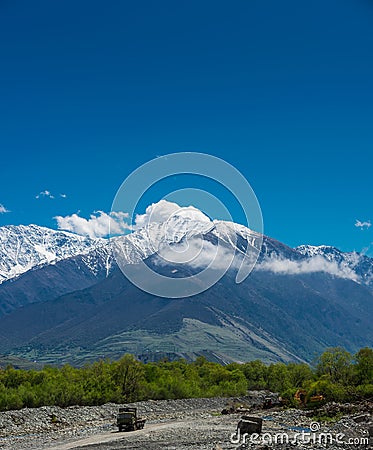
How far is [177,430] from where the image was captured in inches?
1645

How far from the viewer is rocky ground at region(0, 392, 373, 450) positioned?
30500 mm

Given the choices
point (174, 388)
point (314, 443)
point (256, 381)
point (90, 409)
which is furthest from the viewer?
point (256, 381)

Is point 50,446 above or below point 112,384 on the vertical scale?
below

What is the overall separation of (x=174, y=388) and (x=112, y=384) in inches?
483

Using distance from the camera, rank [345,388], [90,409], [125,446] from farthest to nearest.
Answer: [345,388] < [90,409] < [125,446]

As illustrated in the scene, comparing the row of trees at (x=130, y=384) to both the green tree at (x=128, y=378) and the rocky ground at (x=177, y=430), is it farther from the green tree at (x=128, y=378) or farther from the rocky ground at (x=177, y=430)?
the rocky ground at (x=177, y=430)

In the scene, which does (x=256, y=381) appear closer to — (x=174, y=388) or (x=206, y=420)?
(x=174, y=388)

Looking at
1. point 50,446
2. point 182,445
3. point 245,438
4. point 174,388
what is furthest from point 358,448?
point 174,388

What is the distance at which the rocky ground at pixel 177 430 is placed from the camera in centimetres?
3050

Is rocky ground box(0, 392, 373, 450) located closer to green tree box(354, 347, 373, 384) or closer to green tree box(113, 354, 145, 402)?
green tree box(113, 354, 145, 402)

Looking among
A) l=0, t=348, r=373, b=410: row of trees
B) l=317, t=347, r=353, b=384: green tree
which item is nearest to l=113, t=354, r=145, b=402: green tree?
l=0, t=348, r=373, b=410: row of trees

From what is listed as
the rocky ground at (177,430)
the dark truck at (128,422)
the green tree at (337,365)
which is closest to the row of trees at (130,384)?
the green tree at (337,365)

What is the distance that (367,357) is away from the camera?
67.4 metres

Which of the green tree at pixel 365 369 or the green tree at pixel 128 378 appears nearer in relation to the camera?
the green tree at pixel 365 369
